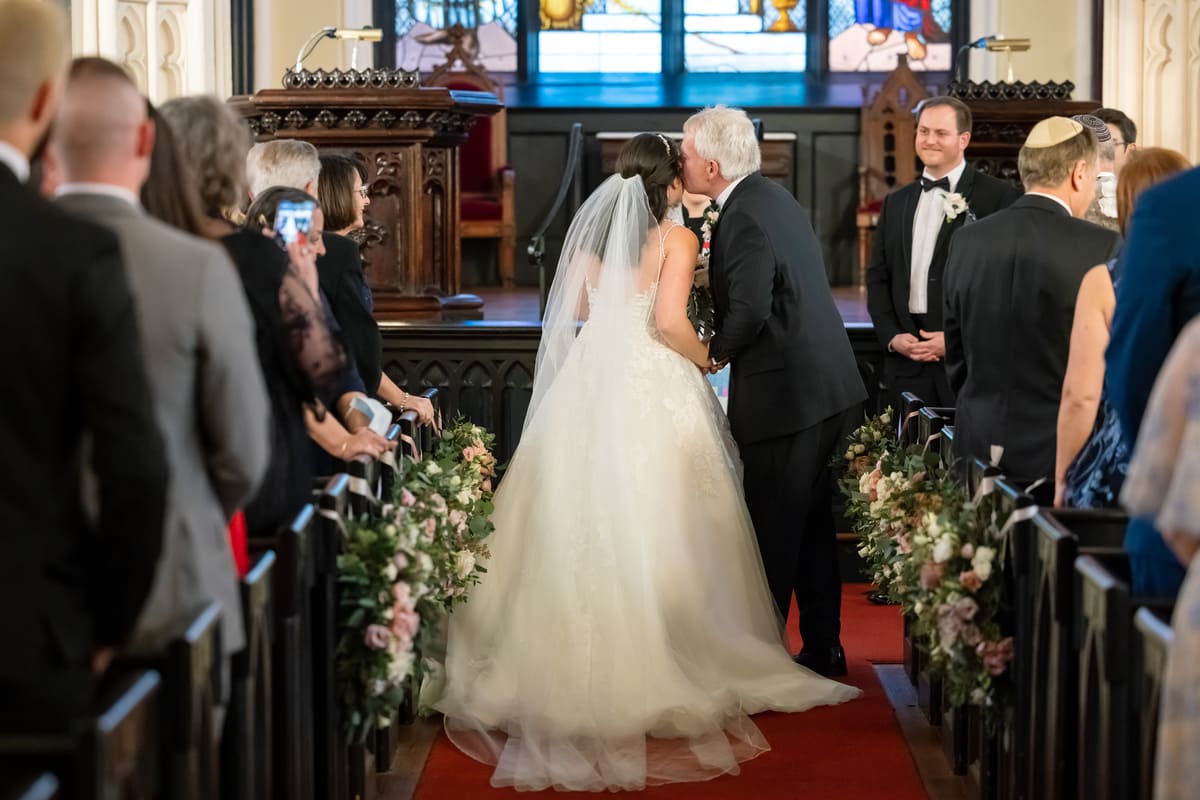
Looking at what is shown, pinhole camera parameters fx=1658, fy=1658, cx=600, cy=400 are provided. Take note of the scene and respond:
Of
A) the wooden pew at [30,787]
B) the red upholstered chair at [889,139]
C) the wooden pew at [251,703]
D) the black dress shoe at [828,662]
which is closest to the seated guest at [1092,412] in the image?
the black dress shoe at [828,662]

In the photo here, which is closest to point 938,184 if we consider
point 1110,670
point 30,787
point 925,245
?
point 925,245

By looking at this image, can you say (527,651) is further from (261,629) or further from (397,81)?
(397,81)

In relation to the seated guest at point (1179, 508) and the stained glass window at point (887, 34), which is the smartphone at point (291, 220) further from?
the stained glass window at point (887, 34)

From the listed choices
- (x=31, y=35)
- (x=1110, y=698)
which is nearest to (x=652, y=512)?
(x=1110, y=698)

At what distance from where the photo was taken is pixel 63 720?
2.14 metres

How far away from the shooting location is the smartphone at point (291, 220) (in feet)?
12.7

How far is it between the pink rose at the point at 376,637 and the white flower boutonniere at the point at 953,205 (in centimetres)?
320

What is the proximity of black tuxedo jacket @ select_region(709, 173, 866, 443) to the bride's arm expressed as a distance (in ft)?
0.47

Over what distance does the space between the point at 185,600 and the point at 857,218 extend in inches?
410

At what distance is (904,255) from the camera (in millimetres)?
6355

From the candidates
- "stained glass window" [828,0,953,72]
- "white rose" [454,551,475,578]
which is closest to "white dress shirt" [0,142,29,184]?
"white rose" [454,551,475,578]

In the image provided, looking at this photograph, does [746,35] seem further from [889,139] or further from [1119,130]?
[1119,130]

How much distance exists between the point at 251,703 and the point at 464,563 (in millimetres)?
→ 1916

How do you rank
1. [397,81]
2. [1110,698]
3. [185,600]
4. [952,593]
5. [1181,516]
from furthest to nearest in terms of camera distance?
[397,81], [952,593], [1110,698], [185,600], [1181,516]
